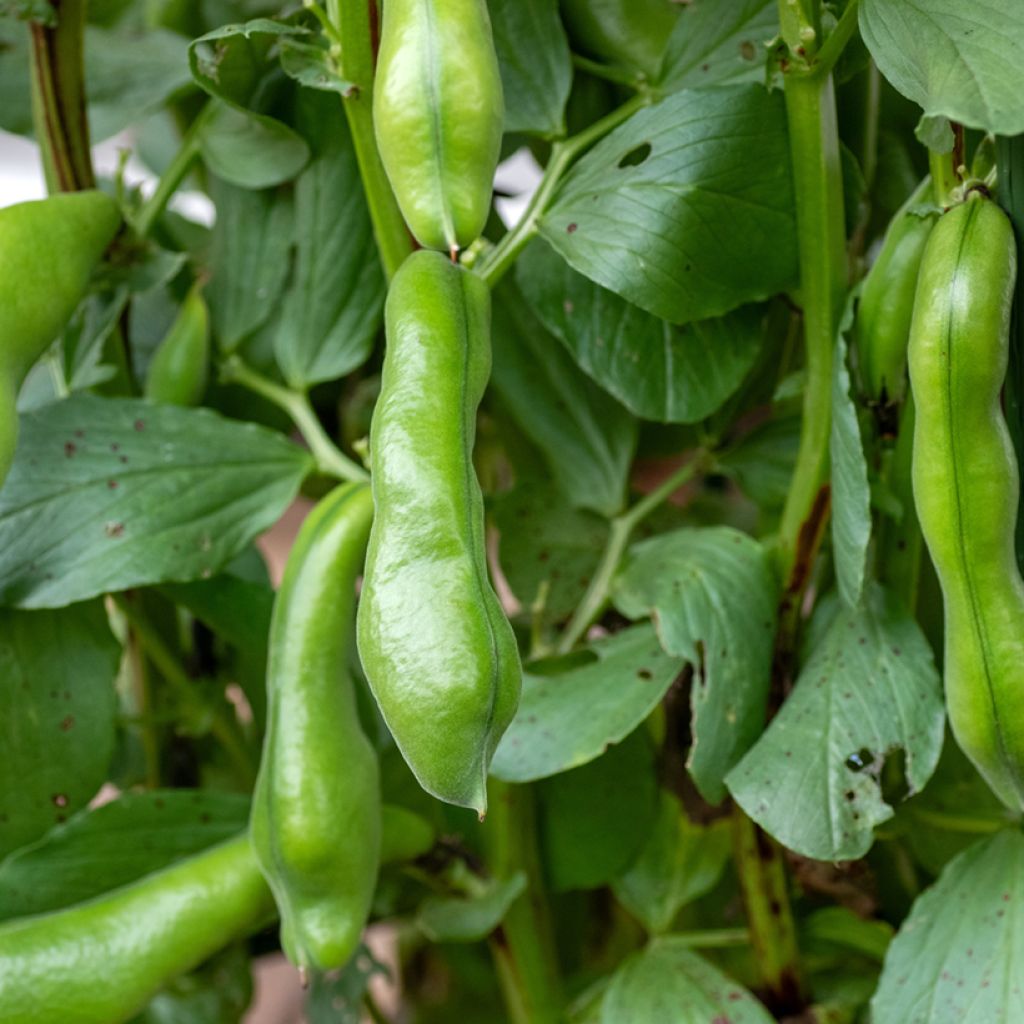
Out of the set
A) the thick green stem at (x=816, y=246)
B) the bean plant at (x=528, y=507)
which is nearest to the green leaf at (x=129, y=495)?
the bean plant at (x=528, y=507)

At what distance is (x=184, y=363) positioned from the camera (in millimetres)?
549

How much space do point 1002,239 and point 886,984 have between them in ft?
0.83

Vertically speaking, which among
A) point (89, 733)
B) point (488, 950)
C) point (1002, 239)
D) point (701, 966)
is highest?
point (1002, 239)

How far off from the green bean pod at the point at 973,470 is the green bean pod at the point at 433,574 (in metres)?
0.13

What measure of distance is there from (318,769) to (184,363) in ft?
0.73

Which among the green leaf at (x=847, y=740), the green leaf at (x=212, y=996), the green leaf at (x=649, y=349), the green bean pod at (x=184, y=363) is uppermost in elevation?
the green leaf at (x=649, y=349)

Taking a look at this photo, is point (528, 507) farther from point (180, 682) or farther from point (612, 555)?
point (180, 682)

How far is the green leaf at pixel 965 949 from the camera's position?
397 mm

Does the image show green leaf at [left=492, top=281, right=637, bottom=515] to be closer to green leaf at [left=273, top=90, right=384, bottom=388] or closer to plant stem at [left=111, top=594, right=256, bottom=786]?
green leaf at [left=273, top=90, right=384, bottom=388]

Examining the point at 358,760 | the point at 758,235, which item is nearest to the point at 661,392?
the point at 758,235

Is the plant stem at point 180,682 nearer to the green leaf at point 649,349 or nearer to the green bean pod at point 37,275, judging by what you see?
the green bean pod at point 37,275

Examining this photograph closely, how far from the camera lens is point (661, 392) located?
488 millimetres

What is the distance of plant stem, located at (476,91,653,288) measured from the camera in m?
0.44

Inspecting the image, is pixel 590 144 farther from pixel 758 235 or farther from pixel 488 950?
pixel 488 950
